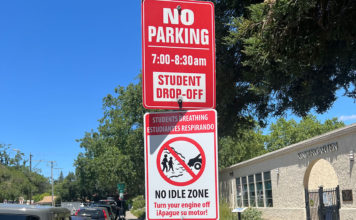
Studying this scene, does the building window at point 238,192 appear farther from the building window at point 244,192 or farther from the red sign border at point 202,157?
the red sign border at point 202,157

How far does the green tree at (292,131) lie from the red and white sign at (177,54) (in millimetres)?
51366

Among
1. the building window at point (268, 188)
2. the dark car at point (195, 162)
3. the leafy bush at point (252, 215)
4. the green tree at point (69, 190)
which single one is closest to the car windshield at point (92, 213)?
the leafy bush at point (252, 215)

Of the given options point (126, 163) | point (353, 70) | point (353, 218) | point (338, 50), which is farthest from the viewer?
point (126, 163)

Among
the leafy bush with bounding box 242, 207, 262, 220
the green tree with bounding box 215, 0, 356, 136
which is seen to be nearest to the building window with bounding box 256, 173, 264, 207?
the leafy bush with bounding box 242, 207, 262, 220

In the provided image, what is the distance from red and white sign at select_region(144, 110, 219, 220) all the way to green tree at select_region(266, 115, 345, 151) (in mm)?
51667

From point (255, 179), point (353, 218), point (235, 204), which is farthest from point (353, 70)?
point (235, 204)

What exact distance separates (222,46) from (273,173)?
13044 millimetres

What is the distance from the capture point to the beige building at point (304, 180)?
1620 centimetres

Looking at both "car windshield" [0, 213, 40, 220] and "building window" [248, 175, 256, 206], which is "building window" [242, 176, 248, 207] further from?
"car windshield" [0, 213, 40, 220]

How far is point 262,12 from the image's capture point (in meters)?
7.52

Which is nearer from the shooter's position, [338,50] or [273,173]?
[338,50]

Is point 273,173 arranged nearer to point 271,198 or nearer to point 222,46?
point 271,198

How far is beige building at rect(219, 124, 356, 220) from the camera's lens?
53.2 feet

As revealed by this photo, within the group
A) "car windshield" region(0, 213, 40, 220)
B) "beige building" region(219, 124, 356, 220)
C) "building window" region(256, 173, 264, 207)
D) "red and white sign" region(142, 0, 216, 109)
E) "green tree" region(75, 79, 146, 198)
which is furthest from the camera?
"green tree" region(75, 79, 146, 198)
